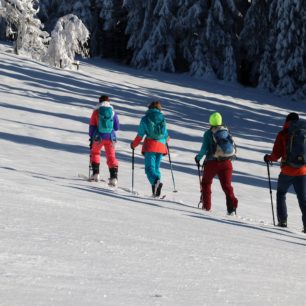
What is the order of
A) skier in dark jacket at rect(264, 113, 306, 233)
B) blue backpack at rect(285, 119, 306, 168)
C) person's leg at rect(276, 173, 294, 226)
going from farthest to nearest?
person's leg at rect(276, 173, 294, 226) → skier in dark jacket at rect(264, 113, 306, 233) → blue backpack at rect(285, 119, 306, 168)

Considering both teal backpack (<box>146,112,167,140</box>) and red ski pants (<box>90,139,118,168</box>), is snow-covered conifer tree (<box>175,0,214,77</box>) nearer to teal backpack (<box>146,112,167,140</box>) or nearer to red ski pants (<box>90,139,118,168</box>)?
red ski pants (<box>90,139,118,168</box>)

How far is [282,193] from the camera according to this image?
9773mm

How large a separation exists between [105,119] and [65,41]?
22.1m

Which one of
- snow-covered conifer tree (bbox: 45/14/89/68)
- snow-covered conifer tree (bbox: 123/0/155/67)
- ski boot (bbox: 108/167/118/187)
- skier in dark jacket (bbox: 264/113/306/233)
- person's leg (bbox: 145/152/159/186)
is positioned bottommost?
ski boot (bbox: 108/167/118/187)

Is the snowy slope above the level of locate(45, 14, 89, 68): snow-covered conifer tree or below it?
below

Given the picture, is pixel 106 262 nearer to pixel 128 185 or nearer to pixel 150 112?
pixel 150 112

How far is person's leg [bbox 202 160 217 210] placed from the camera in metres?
10.1

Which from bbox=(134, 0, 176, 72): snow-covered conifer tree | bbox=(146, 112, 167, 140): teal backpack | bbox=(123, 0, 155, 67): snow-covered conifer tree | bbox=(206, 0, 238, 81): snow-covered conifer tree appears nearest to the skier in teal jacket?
bbox=(146, 112, 167, 140): teal backpack

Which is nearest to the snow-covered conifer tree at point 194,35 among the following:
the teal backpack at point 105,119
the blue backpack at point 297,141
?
the teal backpack at point 105,119

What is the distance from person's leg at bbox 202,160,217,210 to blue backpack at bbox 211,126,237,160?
0.55ft

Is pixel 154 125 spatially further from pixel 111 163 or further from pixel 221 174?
pixel 221 174

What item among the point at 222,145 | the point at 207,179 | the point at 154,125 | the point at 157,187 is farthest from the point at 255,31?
the point at 222,145

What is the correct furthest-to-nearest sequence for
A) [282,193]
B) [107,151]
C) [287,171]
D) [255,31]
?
[255,31] → [107,151] → [282,193] → [287,171]

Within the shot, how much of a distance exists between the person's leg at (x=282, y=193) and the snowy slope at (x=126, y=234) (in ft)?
0.70
